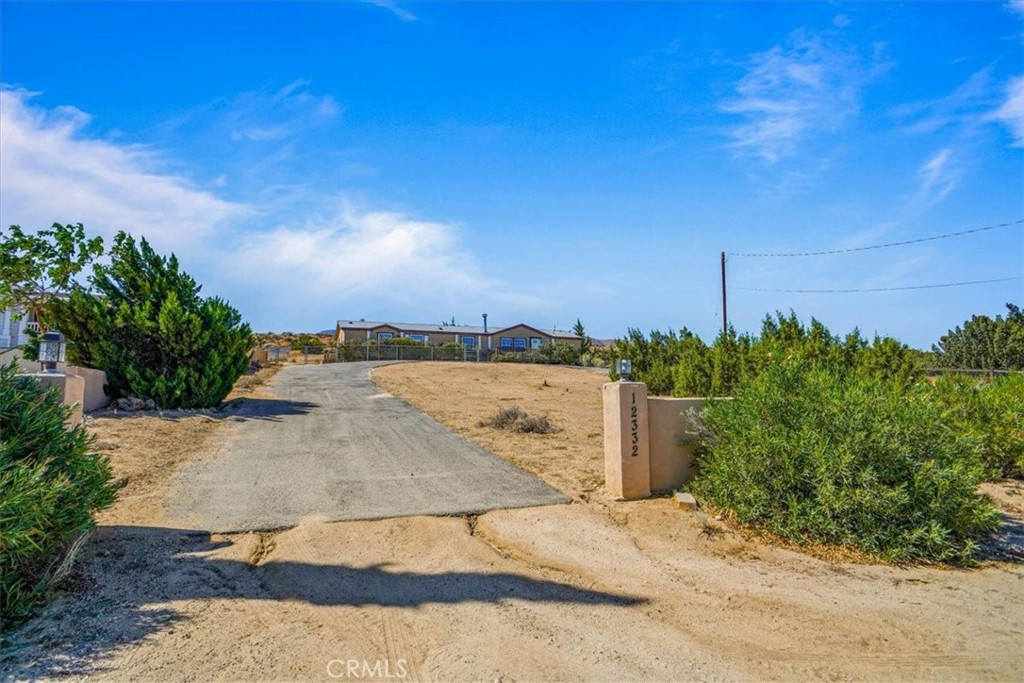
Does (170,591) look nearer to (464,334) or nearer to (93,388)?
(93,388)

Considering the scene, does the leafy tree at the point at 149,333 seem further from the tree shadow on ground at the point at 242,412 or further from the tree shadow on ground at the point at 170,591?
the tree shadow on ground at the point at 170,591

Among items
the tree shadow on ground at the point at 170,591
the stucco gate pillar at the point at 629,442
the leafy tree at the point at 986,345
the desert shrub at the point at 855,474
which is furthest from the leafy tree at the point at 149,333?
the leafy tree at the point at 986,345

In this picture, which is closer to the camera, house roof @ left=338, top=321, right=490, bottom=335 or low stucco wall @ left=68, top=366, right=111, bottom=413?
low stucco wall @ left=68, top=366, right=111, bottom=413

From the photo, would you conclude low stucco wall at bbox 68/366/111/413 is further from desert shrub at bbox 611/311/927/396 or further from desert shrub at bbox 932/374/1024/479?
desert shrub at bbox 932/374/1024/479

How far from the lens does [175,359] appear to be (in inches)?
643

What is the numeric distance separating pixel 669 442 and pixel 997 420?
5.65m

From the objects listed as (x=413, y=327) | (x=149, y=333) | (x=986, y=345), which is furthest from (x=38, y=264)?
(x=413, y=327)

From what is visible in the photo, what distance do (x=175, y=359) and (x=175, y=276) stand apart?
2.64 metres

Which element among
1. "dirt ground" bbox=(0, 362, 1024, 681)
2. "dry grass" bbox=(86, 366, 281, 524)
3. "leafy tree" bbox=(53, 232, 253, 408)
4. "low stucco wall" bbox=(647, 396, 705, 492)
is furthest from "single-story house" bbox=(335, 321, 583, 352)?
"dirt ground" bbox=(0, 362, 1024, 681)

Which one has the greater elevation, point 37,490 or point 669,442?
point 37,490

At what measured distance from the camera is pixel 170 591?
15.5ft

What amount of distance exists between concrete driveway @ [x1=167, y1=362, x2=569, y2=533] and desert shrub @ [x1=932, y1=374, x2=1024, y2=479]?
678 centimetres

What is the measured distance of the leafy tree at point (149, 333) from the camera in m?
15.6

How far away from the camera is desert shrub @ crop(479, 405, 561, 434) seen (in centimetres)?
1330
